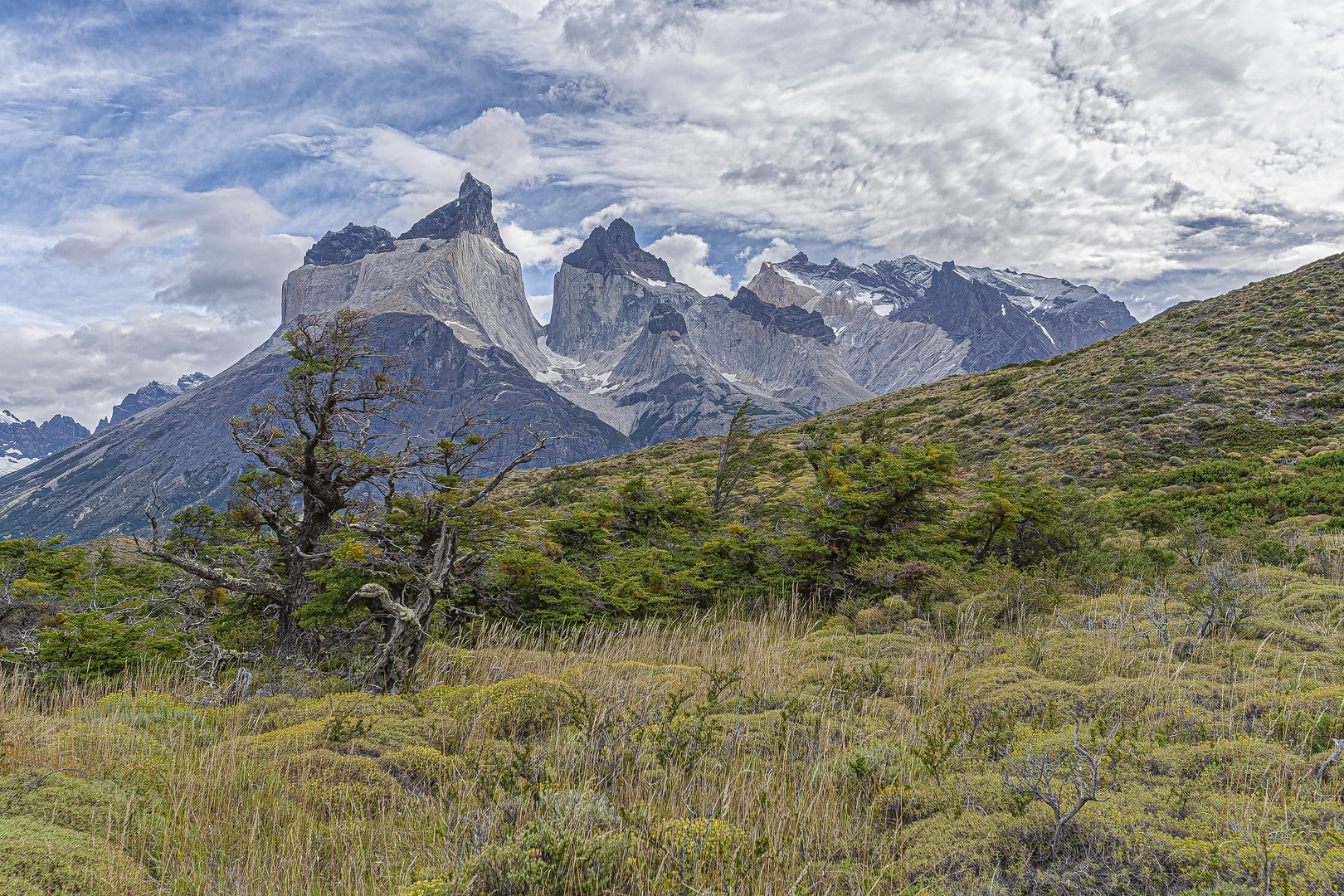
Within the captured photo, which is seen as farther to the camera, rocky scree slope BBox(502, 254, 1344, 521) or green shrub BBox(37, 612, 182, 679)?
rocky scree slope BBox(502, 254, 1344, 521)

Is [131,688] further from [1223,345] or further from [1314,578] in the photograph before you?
[1223,345]

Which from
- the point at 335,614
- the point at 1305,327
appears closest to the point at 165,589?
the point at 335,614

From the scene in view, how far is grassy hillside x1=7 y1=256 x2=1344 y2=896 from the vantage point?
245 centimetres

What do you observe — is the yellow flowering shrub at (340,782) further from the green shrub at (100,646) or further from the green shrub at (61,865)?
the green shrub at (100,646)

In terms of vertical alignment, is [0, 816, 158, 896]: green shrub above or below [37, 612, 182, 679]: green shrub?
above

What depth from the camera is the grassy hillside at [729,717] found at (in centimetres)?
245

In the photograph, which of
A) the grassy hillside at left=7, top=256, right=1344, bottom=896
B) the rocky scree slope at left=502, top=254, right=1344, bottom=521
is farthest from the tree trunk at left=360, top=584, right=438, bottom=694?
the rocky scree slope at left=502, top=254, right=1344, bottom=521

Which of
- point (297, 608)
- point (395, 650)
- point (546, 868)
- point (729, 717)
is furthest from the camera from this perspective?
point (297, 608)

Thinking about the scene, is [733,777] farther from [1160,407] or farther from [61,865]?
[1160,407]

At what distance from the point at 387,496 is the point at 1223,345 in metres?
35.6

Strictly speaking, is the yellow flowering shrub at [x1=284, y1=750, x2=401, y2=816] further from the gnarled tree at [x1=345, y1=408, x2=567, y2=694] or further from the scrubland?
the gnarled tree at [x1=345, y1=408, x2=567, y2=694]

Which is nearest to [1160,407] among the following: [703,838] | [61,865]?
[703,838]

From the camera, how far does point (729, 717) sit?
13.5 feet

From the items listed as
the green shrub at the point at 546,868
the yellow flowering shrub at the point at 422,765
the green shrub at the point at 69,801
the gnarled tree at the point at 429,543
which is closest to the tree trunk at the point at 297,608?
the gnarled tree at the point at 429,543
